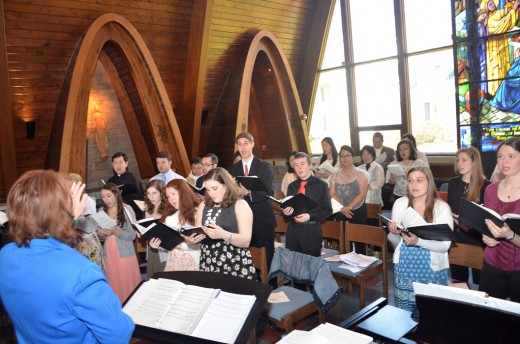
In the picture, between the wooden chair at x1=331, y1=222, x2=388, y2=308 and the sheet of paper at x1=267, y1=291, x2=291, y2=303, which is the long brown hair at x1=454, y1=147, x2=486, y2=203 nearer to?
the wooden chair at x1=331, y1=222, x2=388, y2=308

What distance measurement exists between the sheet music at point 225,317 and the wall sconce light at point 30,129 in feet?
21.9

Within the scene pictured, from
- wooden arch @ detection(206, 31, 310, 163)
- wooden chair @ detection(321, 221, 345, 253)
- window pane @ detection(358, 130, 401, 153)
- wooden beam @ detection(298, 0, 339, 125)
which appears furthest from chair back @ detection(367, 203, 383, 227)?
wooden beam @ detection(298, 0, 339, 125)

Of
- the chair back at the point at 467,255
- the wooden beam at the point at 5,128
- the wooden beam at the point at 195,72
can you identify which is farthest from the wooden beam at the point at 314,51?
the chair back at the point at 467,255

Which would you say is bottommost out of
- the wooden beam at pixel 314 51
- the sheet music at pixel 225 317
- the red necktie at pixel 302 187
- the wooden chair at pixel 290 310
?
the wooden chair at pixel 290 310

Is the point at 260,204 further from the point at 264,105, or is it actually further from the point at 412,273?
the point at 264,105

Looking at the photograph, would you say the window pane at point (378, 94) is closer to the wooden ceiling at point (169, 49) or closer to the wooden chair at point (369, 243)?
the wooden ceiling at point (169, 49)

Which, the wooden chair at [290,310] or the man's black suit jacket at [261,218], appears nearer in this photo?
the wooden chair at [290,310]

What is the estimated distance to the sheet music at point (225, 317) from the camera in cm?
168

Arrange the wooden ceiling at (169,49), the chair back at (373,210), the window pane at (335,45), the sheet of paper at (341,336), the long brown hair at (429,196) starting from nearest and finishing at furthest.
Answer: the sheet of paper at (341,336) < the long brown hair at (429,196) < the chair back at (373,210) < the wooden ceiling at (169,49) < the window pane at (335,45)

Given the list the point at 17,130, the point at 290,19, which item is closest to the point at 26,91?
the point at 17,130

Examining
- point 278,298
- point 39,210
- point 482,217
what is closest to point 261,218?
point 278,298

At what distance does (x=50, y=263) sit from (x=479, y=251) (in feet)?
9.38

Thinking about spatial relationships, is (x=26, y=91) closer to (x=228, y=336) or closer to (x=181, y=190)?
(x=181, y=190)

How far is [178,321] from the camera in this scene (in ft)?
5.83
